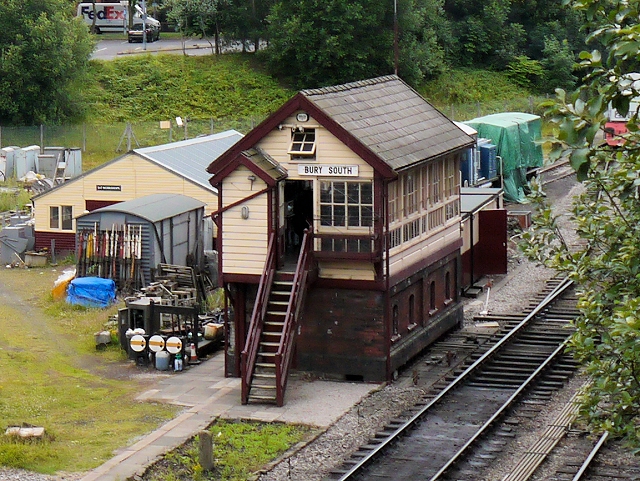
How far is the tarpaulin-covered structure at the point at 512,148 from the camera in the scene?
4656cm

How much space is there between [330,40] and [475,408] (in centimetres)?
4591

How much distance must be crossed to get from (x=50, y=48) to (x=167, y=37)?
2271cm

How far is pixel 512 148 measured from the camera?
4666cm

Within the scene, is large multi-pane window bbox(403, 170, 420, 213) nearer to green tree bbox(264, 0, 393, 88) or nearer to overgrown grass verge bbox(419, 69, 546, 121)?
green tree bbox(264, 0, 393, 88)

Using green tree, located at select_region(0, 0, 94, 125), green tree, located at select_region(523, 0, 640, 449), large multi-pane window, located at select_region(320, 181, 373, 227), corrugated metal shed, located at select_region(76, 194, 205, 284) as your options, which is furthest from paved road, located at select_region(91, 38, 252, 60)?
green tree, located at select_region(523, 0, 640, 449)

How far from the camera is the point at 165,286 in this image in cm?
2792

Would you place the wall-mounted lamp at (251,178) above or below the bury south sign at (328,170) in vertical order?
below

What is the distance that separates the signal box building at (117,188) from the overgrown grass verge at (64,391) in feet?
18.0

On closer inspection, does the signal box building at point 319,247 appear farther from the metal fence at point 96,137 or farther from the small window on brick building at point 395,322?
the metal fence at point 96,137

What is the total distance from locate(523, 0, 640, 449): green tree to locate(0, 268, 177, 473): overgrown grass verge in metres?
8.48

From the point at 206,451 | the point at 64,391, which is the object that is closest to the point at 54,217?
the point at 64,391

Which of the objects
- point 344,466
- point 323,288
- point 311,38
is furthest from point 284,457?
point 311,38

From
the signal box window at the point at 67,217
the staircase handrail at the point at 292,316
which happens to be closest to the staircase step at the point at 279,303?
the staircase handrail at the point at 292,316

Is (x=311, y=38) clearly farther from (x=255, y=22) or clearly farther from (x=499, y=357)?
(x=499, y=357)
